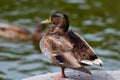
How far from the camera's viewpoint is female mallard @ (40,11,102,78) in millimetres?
6750

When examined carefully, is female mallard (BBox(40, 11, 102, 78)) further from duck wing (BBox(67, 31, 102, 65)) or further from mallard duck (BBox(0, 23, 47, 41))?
mallard duck (BBox(0, 23, 47, 41))

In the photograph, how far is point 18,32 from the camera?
14.2 m

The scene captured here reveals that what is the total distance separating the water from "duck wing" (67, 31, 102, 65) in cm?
359

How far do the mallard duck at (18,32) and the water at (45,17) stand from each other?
29 cm

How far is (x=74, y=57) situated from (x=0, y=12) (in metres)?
8.44

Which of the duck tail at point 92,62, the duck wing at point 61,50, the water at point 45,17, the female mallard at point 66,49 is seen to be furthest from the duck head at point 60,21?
the water at point 45,17

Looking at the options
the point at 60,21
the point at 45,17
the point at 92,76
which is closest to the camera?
the point at 92,76

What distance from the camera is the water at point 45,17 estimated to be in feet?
37.3

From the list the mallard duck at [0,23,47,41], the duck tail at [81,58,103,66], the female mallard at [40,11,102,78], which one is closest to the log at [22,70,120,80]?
the female mallard at [40,11,102,78]

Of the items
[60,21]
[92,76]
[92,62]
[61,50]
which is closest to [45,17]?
[60,21]

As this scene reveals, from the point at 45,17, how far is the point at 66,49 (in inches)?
311

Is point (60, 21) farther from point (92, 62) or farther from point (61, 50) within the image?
point (92, 62)

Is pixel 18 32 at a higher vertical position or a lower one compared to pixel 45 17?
lower

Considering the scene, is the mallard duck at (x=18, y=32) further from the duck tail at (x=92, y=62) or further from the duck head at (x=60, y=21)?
the duck tail at (x=92, y=62)
